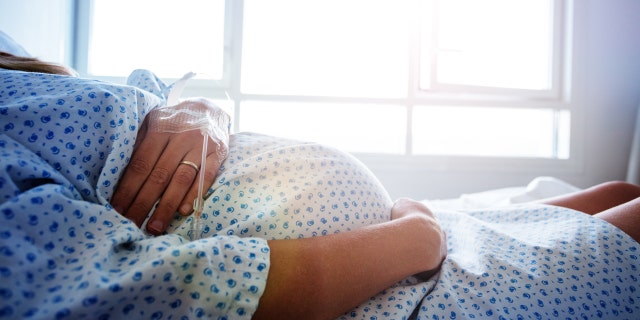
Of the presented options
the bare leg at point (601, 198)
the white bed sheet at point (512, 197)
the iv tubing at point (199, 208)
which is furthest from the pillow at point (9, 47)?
the bare leg at point (601, 198)

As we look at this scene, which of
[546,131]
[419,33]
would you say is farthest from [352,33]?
[546,131]

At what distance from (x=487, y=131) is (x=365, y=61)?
90cm

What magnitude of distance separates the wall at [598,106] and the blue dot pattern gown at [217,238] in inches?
45.8

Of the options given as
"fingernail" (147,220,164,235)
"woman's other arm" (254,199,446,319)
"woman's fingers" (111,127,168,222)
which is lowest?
"woman's other arm" (254,199,446,319)

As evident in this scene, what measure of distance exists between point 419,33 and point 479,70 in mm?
433

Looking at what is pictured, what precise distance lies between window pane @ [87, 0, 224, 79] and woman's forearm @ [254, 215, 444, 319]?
70.2 inches

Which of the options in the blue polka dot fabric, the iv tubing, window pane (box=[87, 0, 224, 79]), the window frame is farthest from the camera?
window pane (box=[87, 0, 224, 79])

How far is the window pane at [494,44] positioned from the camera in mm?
1986

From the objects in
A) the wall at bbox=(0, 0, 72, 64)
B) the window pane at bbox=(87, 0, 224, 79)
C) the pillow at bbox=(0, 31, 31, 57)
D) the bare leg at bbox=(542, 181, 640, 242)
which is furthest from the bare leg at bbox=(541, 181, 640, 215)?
the wall at bbox=(0, 0, 72, 64)

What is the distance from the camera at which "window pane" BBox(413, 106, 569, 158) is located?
2.10 meters

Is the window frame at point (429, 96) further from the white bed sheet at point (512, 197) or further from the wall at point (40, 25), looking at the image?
the white bed sheet at point (512, 197)

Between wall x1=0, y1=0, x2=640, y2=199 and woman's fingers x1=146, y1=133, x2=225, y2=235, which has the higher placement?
wall x1=0, y1=0, x2=640, y2=199

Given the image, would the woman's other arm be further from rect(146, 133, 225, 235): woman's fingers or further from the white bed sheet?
the white bed sheet

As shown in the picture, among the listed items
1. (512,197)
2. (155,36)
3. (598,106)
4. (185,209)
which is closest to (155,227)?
(185,209)
